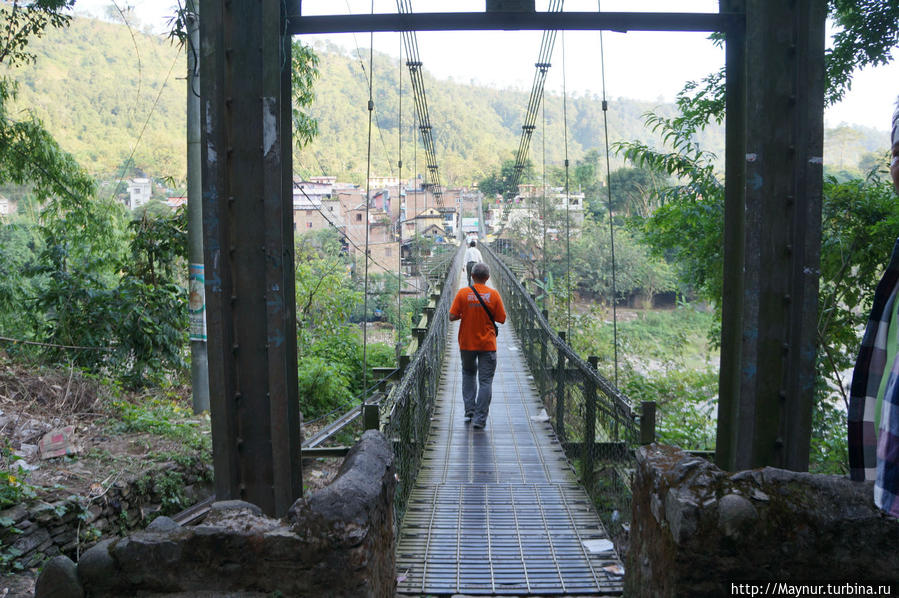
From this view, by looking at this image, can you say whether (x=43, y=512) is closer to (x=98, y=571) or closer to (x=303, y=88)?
(x=98, y=571)

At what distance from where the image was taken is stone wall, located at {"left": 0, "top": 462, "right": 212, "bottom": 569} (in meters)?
3.08

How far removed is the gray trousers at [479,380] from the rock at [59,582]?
310 centimetres

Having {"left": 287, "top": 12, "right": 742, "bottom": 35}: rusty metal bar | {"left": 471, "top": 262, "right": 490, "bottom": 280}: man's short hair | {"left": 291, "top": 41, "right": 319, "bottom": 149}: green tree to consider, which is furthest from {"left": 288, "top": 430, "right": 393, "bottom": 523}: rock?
{"left": 291, "top": 41, "right": 319, "bottom": 149}: green tree

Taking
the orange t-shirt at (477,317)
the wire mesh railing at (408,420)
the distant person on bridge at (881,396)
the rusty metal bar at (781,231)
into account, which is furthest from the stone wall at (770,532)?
the orange t-shirt at (477,317)

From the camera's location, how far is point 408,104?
183 ft

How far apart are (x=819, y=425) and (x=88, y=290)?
6.50m

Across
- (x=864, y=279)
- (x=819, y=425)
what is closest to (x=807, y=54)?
(x=864, y=279)

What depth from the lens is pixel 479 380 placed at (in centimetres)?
452

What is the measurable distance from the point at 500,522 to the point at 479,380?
1.50m

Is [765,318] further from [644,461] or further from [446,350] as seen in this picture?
[446,350]

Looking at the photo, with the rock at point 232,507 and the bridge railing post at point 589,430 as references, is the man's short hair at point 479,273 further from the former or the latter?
the rock at point 232,507

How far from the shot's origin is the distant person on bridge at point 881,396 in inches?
35.5

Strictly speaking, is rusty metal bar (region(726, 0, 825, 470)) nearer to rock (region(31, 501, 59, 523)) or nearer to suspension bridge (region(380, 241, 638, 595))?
suspension bridge (region(380, 241, 638, 595))

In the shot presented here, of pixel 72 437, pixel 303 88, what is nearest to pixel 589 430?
pixel 72 437
